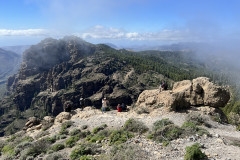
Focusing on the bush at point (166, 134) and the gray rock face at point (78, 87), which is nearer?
the bush at point (166, 134)

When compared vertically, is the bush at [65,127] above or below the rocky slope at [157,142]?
below

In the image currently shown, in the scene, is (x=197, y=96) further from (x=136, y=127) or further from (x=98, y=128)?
(x=98, y=128)

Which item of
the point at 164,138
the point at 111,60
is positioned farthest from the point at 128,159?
the point at 111,60

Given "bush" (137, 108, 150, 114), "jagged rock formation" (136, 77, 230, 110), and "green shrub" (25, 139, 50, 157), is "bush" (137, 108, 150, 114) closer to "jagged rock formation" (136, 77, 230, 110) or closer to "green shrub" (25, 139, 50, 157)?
"jagged rock formation" (136, 77, 230, 110)

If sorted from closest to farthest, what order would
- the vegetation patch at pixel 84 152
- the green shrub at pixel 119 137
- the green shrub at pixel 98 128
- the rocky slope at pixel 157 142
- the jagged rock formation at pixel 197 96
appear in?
the rocky slope at pixel 157 142 → the vegetation patch at pixel 84 152 → the green shrub at pixel 119 137 → the green shrub at pixel 98 128 → the jagged rock formation at pixel 197 96

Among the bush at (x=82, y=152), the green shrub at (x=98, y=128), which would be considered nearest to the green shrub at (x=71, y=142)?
the green shrub at (x=98, y=128)

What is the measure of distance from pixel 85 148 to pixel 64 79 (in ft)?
589

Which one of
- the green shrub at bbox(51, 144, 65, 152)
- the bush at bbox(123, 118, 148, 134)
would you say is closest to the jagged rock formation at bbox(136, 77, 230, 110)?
the bush at bbox(123, 118, 148, 134)

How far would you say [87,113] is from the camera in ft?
80.0

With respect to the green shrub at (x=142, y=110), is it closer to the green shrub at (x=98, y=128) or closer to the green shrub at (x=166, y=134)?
the green shrub at (x=98, y=128)

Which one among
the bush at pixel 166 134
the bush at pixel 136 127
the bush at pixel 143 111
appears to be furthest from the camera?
the bush at pixel 143 111

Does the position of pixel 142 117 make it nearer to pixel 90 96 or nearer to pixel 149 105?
pixel 149 105

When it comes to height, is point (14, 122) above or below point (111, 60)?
below

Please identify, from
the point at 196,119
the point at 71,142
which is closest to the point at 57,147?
the point at 71,142
